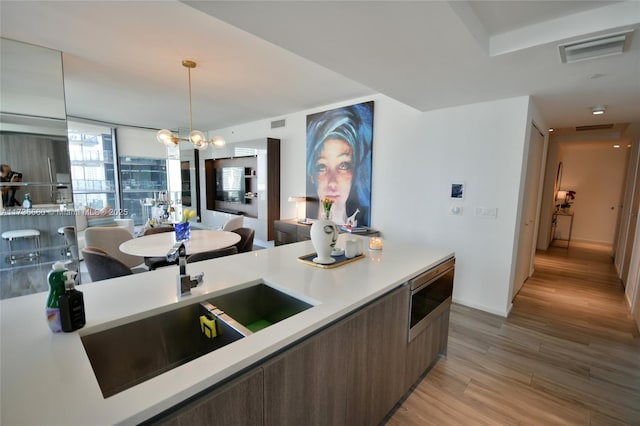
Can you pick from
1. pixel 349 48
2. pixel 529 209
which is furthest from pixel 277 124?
pixel 529 209

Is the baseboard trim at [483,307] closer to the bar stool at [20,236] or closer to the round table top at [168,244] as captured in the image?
the round table top at [168,244]

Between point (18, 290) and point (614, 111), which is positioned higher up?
point (614, 111)

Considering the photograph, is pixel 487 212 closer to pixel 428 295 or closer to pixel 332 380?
pixel 428 295

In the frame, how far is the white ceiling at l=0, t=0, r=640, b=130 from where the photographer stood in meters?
1.60

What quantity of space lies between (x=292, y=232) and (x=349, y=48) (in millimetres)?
3212

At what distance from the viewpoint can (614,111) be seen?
345 centimetres

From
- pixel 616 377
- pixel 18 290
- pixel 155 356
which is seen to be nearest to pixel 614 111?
pixel 616 377

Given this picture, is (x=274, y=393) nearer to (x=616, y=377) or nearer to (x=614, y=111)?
(x=616, y=377)

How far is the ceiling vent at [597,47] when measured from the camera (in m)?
1.74

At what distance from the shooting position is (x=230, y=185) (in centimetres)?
666

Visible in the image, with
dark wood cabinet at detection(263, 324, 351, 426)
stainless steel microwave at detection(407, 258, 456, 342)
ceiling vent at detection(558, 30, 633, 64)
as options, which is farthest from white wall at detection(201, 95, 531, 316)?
dark wood cabinet at detection(263, 324, 351, 426)

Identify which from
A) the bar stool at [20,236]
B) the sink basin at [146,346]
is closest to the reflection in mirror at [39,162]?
the bar stool at [20,236]

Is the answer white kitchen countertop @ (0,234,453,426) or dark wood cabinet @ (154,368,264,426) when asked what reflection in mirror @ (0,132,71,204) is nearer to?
white kitchen countertop @ (0,234,453,426)

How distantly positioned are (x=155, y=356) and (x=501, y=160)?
11.8ft
